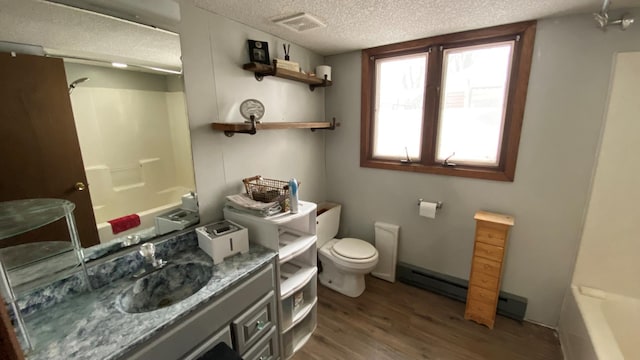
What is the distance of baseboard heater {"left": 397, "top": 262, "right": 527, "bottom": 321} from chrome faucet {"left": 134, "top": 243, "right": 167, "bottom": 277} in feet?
6.70

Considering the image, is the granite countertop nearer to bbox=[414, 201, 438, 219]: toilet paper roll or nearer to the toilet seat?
the toilet seat

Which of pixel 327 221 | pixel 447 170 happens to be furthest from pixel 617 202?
pixel 327 221

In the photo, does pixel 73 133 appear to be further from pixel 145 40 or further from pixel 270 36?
pixel 270 36

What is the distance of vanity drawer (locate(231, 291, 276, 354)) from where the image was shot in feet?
4.44

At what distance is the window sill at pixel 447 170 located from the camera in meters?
1.99

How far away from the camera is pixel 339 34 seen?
1.95 m

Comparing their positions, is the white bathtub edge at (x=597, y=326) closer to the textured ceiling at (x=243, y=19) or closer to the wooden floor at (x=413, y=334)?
the wooden floor at (x=413, y=334)

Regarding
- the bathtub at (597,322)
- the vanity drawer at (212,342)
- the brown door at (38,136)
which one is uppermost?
the brown door at (38,136)

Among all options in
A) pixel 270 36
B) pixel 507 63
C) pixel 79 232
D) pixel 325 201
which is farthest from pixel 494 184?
pixel 79 232

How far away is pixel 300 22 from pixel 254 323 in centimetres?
185

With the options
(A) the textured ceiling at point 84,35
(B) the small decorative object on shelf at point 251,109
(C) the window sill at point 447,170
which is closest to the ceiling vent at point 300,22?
(B) the small decorative object on shelf at point 251,109

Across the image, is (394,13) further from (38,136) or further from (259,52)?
(38,136)

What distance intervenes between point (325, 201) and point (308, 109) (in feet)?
3.35

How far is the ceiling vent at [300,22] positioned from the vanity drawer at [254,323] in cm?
170
